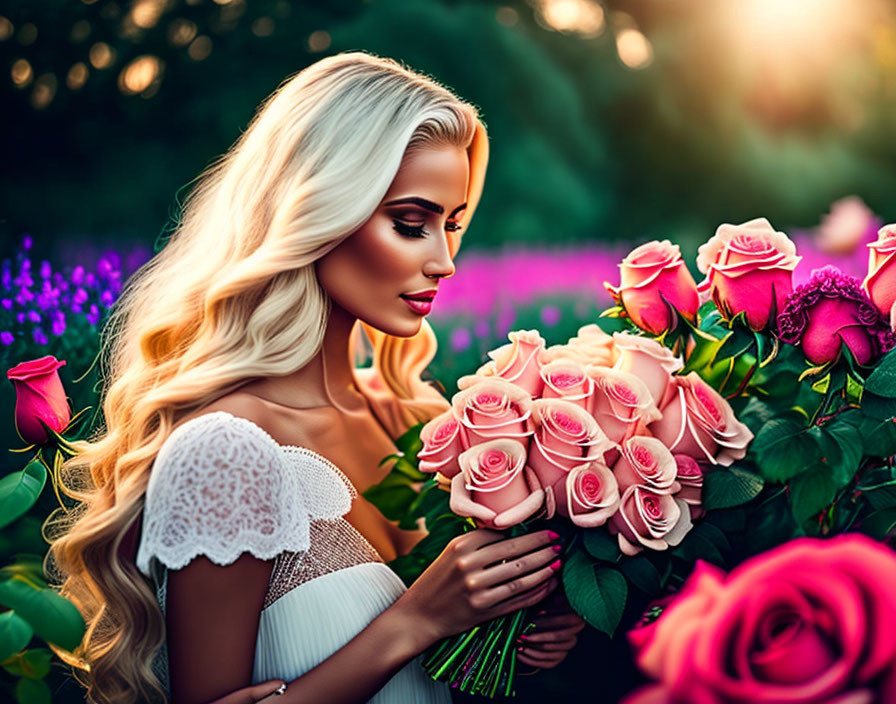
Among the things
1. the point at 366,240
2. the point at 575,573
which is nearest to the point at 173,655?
the point at 575,573

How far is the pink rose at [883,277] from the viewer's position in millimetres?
1196

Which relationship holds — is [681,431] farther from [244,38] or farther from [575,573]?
[244,38]

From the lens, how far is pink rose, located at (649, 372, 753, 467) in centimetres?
120

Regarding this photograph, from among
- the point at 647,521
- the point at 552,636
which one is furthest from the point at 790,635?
the point at 552,636

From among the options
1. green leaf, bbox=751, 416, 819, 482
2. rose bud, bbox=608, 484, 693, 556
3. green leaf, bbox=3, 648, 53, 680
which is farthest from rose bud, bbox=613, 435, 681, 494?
green leaf, bbox=3, 648, 53, 680

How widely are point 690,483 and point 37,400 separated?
109 centimetres

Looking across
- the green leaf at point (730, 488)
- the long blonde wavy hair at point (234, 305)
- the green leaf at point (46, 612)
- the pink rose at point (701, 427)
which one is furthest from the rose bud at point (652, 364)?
the green leaf at point (46, 612)

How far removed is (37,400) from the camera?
4.70 feet

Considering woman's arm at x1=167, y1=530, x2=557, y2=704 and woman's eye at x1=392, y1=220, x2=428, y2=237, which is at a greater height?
woman's eye at x1=392, y1=220, x2=428, y2=237

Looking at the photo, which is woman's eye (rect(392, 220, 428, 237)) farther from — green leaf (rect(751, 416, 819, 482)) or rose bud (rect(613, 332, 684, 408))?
green leaf (rect(751, 416, 819, 482))

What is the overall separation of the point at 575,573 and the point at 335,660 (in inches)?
15.3

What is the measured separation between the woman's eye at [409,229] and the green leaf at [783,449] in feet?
2.21

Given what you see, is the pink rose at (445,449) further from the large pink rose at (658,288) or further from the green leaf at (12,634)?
the green leaf at (12,634)

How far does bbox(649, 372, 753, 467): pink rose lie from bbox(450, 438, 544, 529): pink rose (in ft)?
0.72
